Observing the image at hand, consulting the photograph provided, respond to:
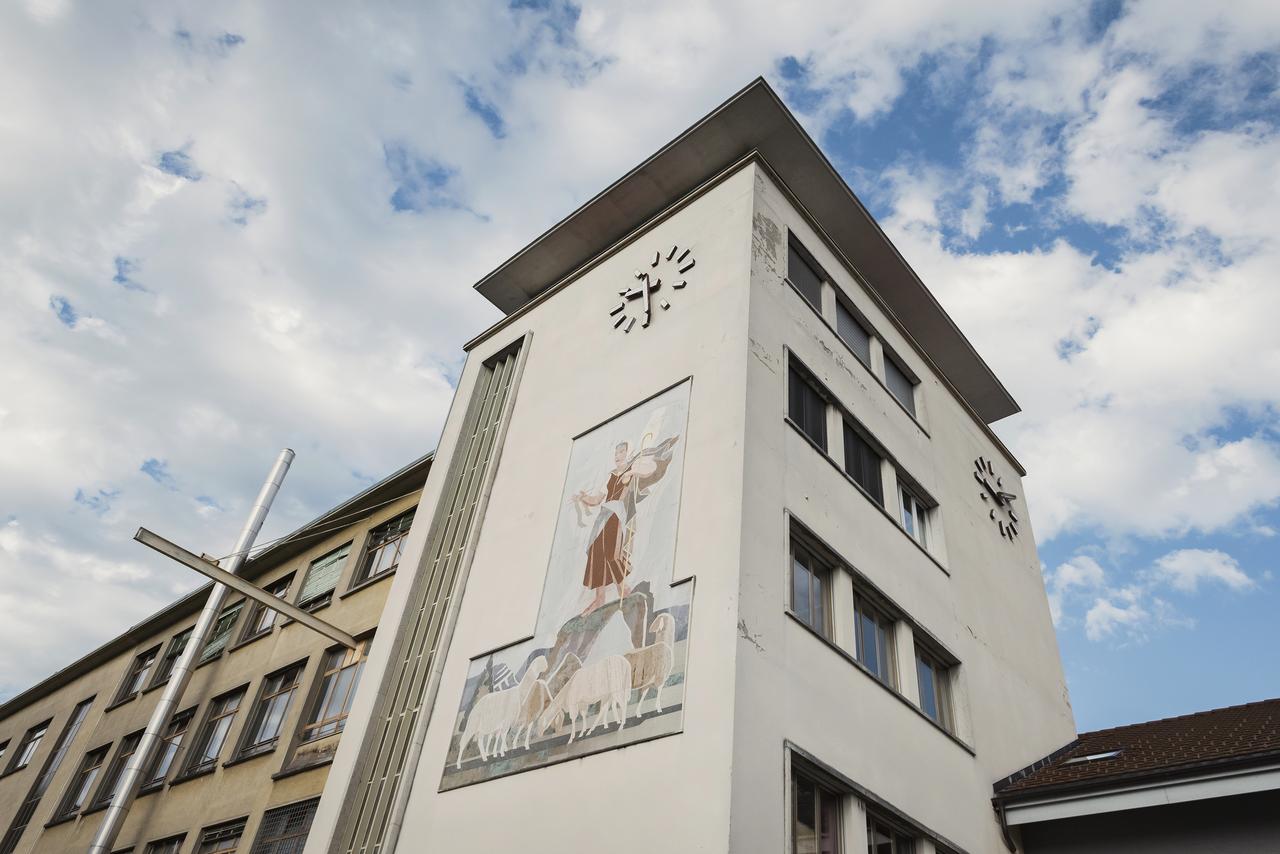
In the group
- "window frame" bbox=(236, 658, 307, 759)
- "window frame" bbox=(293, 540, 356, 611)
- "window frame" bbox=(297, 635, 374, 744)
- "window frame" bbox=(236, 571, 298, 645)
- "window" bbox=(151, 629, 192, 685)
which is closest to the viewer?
"window frame" bbox=(297, 635, 374, 744)

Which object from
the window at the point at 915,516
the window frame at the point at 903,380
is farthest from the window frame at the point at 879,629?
the window frame at the point at 903,380

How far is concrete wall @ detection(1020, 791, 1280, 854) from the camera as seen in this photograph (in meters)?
13.6

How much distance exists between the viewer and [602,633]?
1373 centimetres

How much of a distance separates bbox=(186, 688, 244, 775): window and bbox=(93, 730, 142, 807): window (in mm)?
3535

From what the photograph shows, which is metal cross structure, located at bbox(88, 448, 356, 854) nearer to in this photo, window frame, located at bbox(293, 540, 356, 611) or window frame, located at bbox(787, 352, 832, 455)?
window frame, located at bbox(293, 540, 356, 611)

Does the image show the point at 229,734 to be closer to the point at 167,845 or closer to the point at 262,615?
the point at 167,845

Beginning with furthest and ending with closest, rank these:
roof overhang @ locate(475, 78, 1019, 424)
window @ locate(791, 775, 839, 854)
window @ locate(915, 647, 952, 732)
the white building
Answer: roof overhang @ locate(475, 78, 1019, 424)
window @ locate(915, 647, 952, 732)
the white building
window @ locate(791, 775, 839, 854)

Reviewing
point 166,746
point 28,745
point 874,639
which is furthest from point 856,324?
point 28,745

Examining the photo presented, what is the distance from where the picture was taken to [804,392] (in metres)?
17.2

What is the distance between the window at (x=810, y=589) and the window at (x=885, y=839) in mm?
2652

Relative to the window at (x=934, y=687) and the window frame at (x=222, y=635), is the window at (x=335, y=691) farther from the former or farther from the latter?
the window at (x=934, y=687)

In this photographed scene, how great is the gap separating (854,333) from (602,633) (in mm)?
9761

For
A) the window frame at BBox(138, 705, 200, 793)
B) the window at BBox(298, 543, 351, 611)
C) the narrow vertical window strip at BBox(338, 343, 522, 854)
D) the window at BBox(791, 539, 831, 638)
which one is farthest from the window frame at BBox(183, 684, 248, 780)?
the window at BBox(791, 539, 831, 638)

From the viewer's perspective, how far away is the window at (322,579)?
25.6 meters
